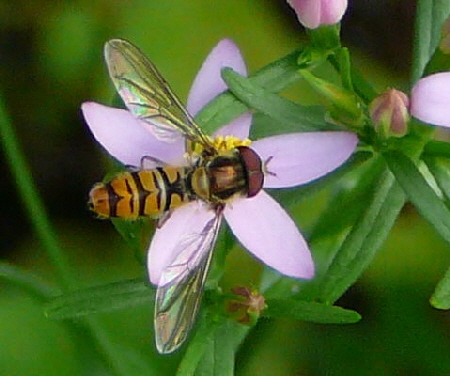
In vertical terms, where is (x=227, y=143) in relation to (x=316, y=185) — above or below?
above

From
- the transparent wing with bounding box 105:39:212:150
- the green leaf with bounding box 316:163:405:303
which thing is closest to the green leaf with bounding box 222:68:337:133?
the transparent wing with bounding box 105:39:212:150

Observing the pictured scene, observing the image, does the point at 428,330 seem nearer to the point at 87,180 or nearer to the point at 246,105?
the point at 87,180

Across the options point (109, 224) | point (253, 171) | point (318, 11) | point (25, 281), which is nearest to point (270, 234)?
point (253, 171)

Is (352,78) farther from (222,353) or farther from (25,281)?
(25,281)

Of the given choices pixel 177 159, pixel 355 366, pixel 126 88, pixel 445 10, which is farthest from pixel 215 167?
pixel 355 366

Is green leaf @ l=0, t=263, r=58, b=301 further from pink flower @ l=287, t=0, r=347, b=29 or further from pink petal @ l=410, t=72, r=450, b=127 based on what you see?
pink petal @ l=410, t=72, r=450, b=127
